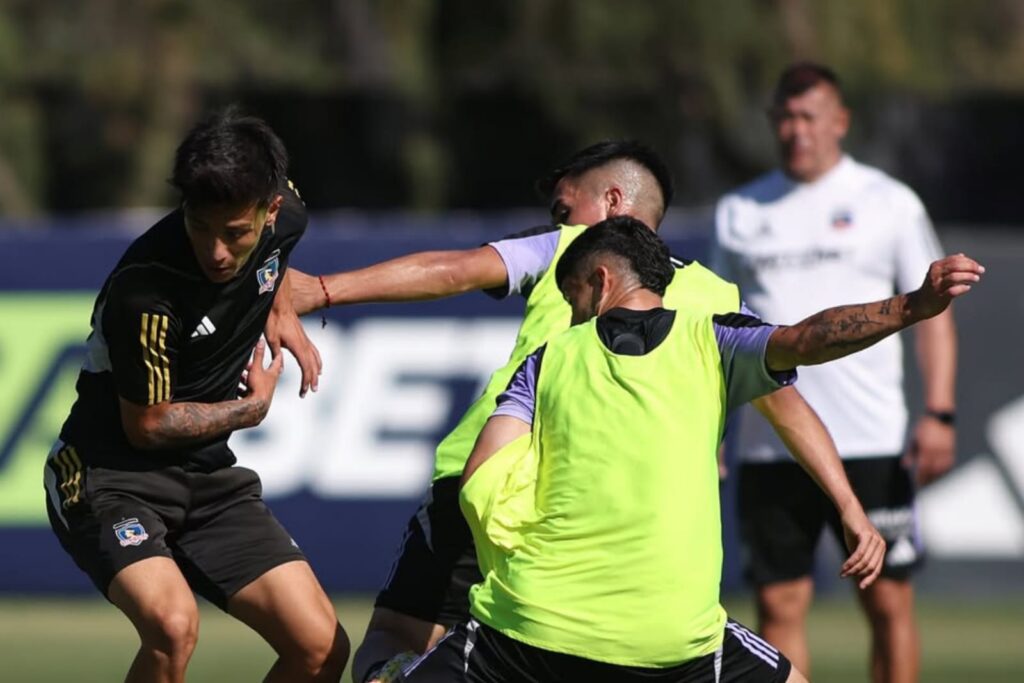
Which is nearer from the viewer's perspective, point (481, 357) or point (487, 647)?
point (487, 647)

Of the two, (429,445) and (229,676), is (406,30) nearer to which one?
(429,445)

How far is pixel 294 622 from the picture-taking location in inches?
243

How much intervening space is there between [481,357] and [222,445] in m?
4.86

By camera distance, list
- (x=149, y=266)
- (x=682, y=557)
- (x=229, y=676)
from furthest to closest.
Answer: (x=229, y=676) < (x=149, y=266) < (x=682, y=557)

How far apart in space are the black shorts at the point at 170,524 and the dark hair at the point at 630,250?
162cm

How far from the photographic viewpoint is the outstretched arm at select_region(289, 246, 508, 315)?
6160 mm

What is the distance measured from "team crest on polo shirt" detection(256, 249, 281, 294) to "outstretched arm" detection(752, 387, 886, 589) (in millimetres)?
1592

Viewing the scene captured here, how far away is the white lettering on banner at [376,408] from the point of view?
11156 mm

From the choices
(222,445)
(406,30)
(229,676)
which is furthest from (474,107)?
(222,445)

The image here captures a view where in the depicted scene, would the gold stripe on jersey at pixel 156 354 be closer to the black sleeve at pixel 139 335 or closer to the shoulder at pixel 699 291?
the black sleeve at pixel 139 335

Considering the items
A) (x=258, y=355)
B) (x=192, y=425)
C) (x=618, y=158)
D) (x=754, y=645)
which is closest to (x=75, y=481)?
(x=192, y=425)

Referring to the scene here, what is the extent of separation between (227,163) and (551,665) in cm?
169

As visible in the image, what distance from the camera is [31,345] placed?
11219mm

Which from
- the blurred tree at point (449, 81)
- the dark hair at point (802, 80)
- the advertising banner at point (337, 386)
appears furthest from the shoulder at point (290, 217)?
the blurred tree at point (449, 81)
